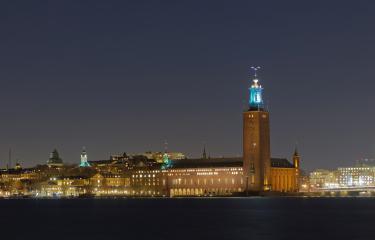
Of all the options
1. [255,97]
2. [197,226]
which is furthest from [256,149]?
[197,226]

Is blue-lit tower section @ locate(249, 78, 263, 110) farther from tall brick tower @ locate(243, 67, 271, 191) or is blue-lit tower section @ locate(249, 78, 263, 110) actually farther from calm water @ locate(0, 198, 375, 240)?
calm water @ locate(0, 198, 375, 240)

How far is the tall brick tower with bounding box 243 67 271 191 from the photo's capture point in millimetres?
176750

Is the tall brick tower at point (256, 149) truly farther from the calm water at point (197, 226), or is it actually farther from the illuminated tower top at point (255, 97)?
the calm water at point (197, 226)

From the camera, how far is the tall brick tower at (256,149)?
177m

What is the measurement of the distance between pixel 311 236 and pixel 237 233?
6.75 meters

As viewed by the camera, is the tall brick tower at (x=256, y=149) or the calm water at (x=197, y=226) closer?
the calm water at (x=197, y=226)

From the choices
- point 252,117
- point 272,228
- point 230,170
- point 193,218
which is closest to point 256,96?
point 252,117

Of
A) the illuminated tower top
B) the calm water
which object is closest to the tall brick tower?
the illuminated tower top

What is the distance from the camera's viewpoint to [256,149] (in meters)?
177

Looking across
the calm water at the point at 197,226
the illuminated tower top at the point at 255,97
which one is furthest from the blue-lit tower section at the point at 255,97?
the calm water at the point at 197,226

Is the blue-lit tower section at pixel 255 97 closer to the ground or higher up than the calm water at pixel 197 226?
higher up

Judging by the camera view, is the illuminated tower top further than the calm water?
Yes

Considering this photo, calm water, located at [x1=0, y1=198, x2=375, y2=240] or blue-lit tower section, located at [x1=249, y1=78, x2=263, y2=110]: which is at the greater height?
blue-lit tower section, located at [x1=249, y1=78, x2=263, y2=110]

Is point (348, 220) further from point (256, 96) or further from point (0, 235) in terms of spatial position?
point (256, 96)
